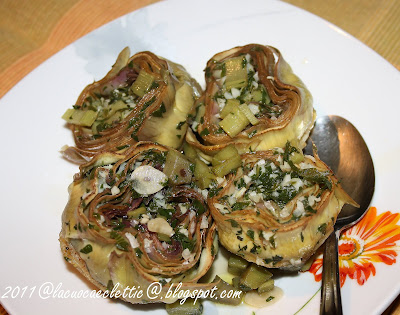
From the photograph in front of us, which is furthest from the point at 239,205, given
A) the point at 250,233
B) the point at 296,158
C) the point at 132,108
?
the point at 132,108

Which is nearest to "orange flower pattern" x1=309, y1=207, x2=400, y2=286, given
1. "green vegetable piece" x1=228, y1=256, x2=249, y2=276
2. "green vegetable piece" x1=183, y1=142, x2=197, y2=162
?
"green vegetable piece" x1=228, y1=256, x2=249, y2=276

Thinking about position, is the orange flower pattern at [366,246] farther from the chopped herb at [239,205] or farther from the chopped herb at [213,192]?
the chopped herb at [213,192]

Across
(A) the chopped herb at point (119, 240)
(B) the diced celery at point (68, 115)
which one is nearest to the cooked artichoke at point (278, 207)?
(A) the chopped herb at point (119, 240)

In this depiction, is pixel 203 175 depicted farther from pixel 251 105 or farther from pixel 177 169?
pixel 251 105

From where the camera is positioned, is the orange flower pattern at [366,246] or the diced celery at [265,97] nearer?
the orange flower pattern at [366,246]

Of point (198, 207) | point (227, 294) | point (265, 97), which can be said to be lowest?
point (227, 294)

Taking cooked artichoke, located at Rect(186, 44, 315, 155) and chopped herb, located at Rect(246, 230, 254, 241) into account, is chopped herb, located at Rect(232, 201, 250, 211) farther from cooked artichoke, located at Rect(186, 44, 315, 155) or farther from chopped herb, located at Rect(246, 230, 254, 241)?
cooked artichoke, located at Rect(186, 44, 315, 155)

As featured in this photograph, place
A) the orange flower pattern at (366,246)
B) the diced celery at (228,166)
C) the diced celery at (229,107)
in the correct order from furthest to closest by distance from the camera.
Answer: the diced celery at (229,107), the diced celery at (228,166), the orange flower pattern at (366,246)
